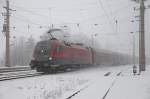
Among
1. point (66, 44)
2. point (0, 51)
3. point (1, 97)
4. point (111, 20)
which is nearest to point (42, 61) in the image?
point (66, 44)

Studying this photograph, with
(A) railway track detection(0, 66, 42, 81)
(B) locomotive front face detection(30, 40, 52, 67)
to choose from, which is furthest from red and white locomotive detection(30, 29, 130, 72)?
(A) railway track detection(0, 66, 42, 81)

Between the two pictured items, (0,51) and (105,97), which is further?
(0,51)

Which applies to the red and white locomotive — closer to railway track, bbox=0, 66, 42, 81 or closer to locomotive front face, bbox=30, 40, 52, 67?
locomotive front face, bbox=30, 40, 52, 67

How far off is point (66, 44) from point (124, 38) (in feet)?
172

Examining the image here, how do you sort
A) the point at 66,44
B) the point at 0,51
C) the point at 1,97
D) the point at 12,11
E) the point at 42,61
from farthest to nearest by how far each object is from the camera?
the point at 0,51 < the point at 12,11 < the point at 66,44 < the point at 42,61 < the point at 1,97

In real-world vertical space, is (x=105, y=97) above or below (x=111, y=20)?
below

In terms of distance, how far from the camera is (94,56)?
34.4m

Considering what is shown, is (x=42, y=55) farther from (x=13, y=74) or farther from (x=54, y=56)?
(x=13, y=74)

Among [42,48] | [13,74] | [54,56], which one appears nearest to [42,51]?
[42,48]

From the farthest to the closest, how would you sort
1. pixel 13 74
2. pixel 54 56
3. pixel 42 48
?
pixel 42 48, pixel 54 56, pixel 13 74

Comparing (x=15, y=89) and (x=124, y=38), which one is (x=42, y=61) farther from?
(x=124, y=38)

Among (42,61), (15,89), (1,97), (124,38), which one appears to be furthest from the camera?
(124,38)

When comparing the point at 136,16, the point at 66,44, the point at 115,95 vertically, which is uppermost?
the point at 136,16

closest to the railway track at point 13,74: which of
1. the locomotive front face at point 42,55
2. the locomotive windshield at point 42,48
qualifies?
the locomotive front face at point 42,55
